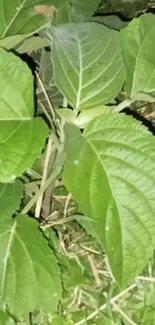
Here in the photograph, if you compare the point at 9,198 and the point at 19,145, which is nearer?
the point at 19,145

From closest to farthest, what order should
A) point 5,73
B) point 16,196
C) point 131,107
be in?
point 5,73, point 16,196, point 131,107

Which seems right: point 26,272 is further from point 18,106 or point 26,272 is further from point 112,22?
point 112,22

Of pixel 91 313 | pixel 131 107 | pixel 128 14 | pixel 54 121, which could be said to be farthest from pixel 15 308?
pixel 128 14

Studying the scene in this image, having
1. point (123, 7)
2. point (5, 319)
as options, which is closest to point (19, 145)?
point (5, 319)

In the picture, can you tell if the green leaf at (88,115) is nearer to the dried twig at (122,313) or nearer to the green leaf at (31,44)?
the green leaf at (31,44)

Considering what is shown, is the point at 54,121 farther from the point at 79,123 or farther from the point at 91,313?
the point at 91,313

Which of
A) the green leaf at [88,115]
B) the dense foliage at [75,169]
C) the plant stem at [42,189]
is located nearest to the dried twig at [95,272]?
the dense foliage at [75,169]
